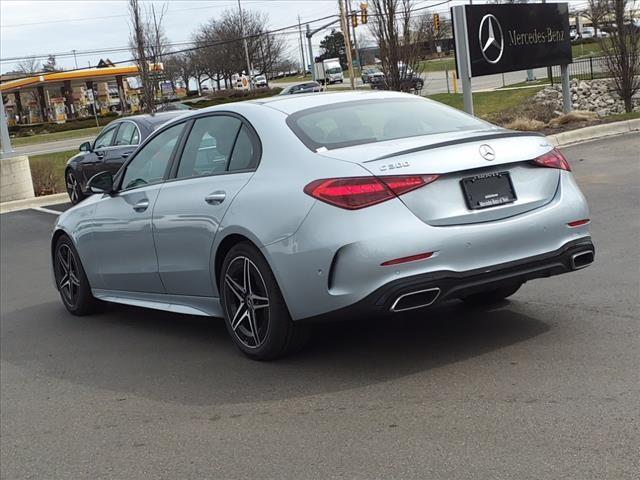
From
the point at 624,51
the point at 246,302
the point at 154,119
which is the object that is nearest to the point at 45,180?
the point at 154,119

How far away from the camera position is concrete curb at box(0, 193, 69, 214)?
18234mm

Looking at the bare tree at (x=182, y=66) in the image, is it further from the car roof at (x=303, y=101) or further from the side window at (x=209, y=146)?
the car roof at (x=303, y=101)

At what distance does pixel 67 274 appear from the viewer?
25.8ft

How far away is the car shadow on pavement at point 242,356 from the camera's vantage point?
5.13m

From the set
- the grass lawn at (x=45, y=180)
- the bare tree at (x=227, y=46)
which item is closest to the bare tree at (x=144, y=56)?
the grass lawn at (x=45, y=180)

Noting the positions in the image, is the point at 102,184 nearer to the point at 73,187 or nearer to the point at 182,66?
the point at 73,187

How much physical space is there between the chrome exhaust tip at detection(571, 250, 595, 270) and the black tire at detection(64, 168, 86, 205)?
13119 mm

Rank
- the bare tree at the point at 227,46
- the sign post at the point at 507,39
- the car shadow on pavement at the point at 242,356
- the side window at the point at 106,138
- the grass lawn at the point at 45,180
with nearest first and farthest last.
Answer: the car shadow on pavement at the point at 242,356
the side window at the point at 106,138
the sign post at the point at 507,39
the grass lawn at the point at 45,180
the bare tree at the point at 227,46

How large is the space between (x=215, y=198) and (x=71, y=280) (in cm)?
277

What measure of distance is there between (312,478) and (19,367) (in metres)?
3.31

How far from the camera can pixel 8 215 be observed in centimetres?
1736

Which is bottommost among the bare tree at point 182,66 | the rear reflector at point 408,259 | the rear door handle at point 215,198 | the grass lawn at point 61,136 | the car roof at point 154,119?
the rear reflector at point 408,259

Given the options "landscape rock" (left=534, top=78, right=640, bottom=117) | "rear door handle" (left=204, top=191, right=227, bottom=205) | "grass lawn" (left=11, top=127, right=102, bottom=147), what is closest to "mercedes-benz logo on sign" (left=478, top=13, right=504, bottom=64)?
"landscape rock" (left=534, top=78, right=640, bottom=117)

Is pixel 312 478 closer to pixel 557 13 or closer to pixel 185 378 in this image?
pixel 185 378
